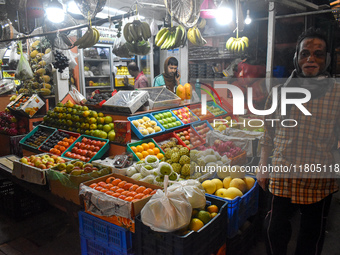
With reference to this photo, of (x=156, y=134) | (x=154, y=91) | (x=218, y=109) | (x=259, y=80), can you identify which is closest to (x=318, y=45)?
(x=156, y=134)

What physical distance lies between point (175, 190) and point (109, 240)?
700 mm

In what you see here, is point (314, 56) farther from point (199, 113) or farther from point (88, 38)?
point (88, 38)

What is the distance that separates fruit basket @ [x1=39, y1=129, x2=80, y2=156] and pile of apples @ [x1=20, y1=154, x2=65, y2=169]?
0.91 feet

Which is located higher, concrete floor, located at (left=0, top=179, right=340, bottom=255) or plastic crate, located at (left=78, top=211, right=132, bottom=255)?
plastic crate, located at (left=78, top=211, right=132, bottom=255)

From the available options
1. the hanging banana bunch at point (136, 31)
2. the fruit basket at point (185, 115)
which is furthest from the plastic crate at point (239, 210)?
the hanging banana bunch at point (136, 31)

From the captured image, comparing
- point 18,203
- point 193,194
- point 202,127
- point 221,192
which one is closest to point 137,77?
point 202,127

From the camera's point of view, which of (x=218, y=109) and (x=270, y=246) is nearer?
(x=270, y=246)

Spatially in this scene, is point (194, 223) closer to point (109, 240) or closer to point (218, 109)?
point (109, 240)

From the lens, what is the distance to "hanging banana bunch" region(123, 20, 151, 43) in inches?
155

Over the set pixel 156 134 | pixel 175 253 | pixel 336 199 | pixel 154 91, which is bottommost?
pixel 336 199

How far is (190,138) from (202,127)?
48cm

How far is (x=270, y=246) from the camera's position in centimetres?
199

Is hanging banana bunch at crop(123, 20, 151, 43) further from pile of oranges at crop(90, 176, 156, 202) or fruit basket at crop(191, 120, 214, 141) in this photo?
pile of oranges at crop(90, 176, 156, 202)

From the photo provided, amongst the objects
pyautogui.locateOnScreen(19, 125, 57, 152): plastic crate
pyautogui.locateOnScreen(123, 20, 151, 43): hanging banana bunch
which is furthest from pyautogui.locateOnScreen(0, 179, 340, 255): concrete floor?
pyautogui.locateOnScreen(123, 20, 151, 43): hanging banana bunch
